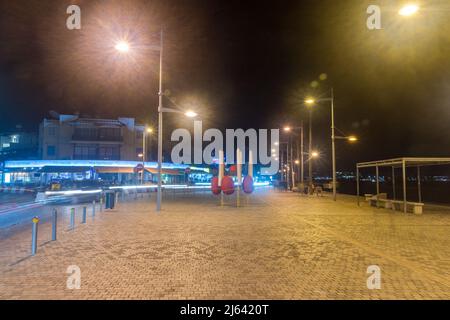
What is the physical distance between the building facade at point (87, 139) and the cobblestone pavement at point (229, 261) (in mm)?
47989

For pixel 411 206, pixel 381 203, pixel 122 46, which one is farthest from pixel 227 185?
pixel 122 46

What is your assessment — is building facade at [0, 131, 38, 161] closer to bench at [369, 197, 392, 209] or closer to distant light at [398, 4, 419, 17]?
bench at [369, 197, 392, 209]

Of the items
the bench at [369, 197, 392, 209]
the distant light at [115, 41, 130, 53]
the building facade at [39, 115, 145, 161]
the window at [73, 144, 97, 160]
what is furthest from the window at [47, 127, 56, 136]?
the bench at [369, 197, 392, 209]

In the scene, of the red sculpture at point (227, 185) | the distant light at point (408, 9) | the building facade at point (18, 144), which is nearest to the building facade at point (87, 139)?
the building facade at point (18, 144)

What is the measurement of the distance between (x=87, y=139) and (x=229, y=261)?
56.4 metres

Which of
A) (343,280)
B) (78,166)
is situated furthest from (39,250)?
(78,166)

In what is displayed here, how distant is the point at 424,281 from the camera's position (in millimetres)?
5965

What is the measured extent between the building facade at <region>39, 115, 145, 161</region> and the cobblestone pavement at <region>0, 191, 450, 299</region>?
157ft

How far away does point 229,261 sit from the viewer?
7289mm

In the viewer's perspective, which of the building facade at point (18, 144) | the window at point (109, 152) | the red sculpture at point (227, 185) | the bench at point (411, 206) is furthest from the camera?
the building facade at point (18, 144)

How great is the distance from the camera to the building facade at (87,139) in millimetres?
56950

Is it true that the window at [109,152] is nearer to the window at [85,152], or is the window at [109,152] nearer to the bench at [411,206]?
the window at [85,152]
